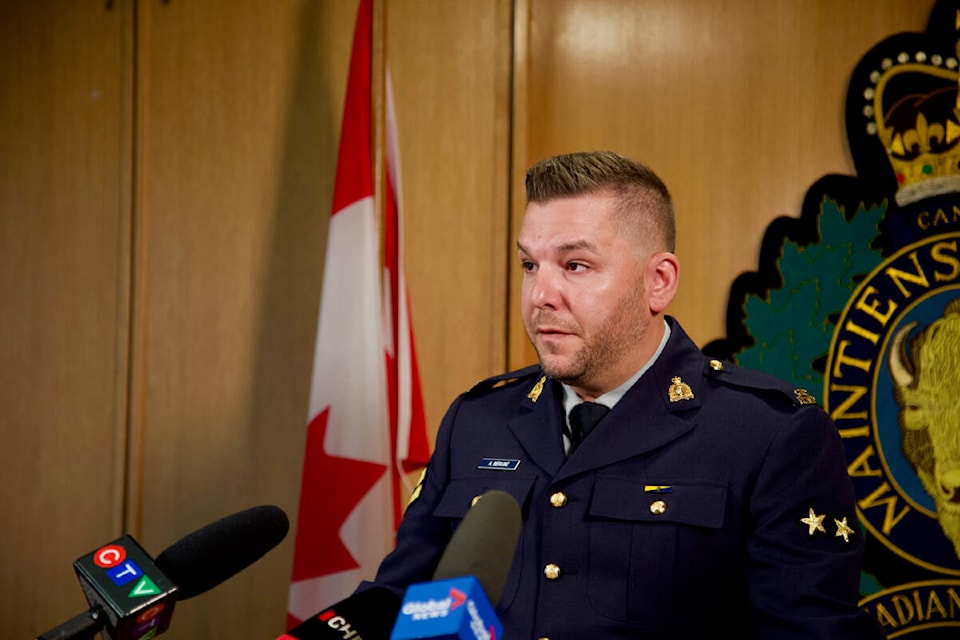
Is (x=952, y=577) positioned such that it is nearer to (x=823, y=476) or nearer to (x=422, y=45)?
(x=823, y=476)

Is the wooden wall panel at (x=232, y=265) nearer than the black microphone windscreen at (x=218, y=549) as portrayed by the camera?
No

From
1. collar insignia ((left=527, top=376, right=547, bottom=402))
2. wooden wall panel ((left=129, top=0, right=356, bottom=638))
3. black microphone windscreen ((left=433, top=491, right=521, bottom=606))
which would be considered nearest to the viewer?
black microphone windscreen ((left=433, top=491, right=521, bottom=606))

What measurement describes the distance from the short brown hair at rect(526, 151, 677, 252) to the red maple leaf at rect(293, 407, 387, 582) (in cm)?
113

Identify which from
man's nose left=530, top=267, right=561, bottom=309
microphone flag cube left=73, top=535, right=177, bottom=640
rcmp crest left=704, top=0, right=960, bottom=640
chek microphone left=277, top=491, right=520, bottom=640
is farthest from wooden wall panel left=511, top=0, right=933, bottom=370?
microphone flag cube left=73, top=535, right=177, bottom=640

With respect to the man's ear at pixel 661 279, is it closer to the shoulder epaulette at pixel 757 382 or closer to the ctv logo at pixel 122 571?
the shoulder epaulette at pixel 757 382

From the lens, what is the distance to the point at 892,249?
266 cm

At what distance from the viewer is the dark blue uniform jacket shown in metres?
1.36

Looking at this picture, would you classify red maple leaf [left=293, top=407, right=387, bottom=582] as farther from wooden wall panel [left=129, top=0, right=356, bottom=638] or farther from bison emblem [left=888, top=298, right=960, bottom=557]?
bison emblem [left=888, top=298, right=960, bottom=557]

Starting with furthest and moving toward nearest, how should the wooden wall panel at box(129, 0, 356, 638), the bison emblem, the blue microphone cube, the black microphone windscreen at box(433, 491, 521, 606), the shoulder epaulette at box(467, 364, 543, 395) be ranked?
the wooden wall panel at box(129, 0, 356, 638) → the bison emblem → the shoulder epaulette at box(467, 364, 543, 395) → the black microphone windscreen at box(433, 491, 521, 606) → the blue microphone cube

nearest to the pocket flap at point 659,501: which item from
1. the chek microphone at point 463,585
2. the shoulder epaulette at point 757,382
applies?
the shoulder epaulette at point 757,382

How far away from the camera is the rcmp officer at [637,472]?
4.58 feet

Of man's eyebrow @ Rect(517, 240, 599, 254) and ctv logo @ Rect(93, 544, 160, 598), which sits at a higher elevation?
man's eyebrow @ Rect(517, 240, 599, 254)

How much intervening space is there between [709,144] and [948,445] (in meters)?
1.07

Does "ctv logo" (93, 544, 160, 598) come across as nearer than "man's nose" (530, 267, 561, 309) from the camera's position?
Yes
